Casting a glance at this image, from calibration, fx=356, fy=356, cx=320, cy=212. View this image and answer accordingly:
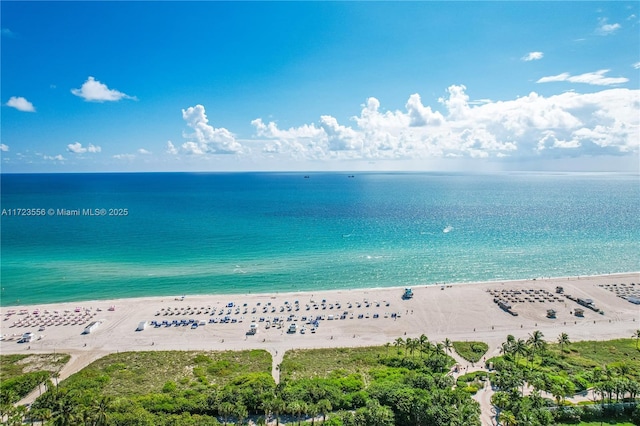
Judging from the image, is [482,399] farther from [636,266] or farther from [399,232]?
[399,232]

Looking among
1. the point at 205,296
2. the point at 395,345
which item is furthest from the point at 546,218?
the point at 205,296

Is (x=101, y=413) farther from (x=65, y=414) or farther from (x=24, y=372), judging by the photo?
(x=24, y=372)

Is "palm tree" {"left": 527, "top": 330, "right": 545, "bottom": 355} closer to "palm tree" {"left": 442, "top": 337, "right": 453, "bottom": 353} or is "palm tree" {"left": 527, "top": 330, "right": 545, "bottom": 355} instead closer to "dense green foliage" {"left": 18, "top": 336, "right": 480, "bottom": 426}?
"palm tree" {"left": 442, "top": 337, "right": 453, "bottom": 353}

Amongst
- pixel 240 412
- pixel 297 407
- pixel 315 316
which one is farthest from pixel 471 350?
pixel 240 412

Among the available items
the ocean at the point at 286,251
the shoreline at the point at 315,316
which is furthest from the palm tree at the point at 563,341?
the ocean at the point at 286,251

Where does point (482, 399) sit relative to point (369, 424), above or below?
below

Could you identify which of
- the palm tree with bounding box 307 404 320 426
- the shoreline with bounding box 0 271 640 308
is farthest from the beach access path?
the palm tree with bounding box 307 404 320 426
